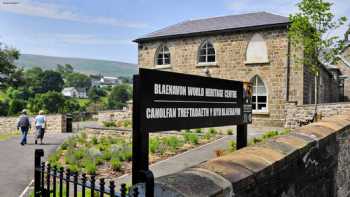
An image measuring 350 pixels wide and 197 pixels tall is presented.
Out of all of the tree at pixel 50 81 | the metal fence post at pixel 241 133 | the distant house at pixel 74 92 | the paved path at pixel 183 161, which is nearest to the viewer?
the metal fence post at pixel 241 133

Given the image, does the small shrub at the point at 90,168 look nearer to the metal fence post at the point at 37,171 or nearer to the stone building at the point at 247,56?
the metal fence post at the point at 37,171

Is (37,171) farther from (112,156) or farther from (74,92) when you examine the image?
(74,92)

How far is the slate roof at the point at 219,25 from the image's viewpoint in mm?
23619

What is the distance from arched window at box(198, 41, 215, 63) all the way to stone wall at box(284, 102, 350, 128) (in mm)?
6542

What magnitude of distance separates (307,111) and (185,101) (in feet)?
61.3

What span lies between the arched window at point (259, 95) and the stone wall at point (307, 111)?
1918 millimetres

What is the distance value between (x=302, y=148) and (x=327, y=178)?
1.35 metres

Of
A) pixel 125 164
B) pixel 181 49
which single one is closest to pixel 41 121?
pixel 125 164

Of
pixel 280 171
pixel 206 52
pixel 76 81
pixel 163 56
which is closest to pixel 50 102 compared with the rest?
pixel 163 56

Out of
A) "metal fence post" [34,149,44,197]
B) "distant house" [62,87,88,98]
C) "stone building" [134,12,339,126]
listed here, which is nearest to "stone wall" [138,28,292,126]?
"stone building" [134,12,339,126]

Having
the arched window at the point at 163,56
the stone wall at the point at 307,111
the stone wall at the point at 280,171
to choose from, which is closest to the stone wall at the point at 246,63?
the arched window at the point at 163,56

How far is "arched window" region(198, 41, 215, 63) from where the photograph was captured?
2603cm

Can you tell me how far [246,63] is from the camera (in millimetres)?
24391

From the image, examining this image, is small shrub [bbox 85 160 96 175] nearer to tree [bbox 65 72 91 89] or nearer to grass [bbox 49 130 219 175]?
grass [bbox 49 130 219 175]
